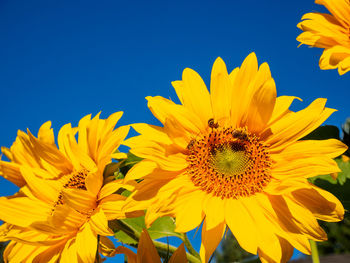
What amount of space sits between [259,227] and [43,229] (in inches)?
32.4

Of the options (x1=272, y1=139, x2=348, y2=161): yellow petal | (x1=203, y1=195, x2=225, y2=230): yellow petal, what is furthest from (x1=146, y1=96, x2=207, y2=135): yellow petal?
(x1=272, y1=139, x2=348, y2=161): yellow petal

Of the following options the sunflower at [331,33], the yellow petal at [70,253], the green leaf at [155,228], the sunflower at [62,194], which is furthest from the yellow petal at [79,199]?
the sunflower at [331,33]

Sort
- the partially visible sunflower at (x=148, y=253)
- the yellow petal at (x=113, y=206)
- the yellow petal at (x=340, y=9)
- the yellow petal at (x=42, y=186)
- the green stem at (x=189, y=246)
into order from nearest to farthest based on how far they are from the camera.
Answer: the partially visible sunflower at (x=148, y=253), the yellow petal at (x=113, y=206), the green stem at (x=189, y=246), the yellow petal at (x=42, y=186), the yellow petal at (x=340, y=9)

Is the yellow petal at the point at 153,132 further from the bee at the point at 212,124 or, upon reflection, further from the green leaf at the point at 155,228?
the green leaf at the point at 155,228

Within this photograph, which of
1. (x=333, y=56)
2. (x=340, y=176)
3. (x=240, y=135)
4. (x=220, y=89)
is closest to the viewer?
(x=220, y=89)

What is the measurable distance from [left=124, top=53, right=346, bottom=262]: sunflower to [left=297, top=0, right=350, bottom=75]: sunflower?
27.5 inches

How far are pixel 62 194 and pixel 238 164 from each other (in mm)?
769

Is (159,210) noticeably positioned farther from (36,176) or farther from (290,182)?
(36,176)

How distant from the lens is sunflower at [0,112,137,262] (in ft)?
4.89

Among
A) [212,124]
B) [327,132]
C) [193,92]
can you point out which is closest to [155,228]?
[212,124]

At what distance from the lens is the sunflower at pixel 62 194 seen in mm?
1489

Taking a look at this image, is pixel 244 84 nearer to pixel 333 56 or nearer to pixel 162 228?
pixel 162 228

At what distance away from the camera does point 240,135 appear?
1720 millimetres

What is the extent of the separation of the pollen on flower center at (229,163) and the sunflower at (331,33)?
0.71m
